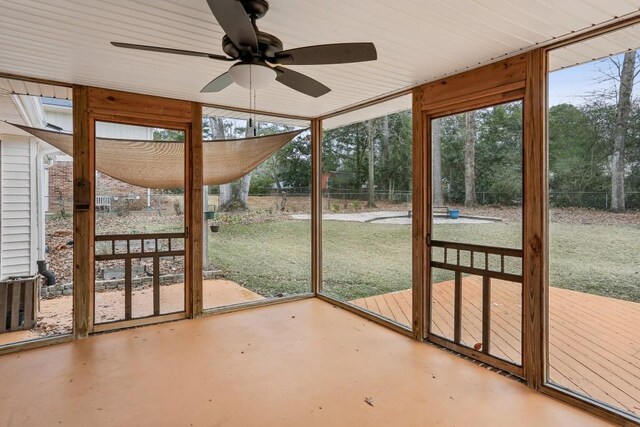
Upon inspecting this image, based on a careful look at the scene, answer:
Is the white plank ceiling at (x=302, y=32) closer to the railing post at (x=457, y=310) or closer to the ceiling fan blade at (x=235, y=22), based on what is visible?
the ceiling fan blade at (x=235, y=22)

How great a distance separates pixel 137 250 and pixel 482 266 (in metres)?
3.53

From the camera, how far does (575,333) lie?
3160 millimetres

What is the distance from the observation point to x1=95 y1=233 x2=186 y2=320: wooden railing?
3.58 metres

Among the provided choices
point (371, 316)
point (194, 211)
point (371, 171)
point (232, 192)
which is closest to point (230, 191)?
point (232, 192)

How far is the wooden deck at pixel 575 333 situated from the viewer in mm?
2461

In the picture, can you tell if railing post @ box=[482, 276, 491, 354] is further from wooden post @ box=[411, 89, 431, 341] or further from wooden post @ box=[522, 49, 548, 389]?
wooden post @ box=[411, 89, 431, 341]

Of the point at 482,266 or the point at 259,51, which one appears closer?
the point at 259,51

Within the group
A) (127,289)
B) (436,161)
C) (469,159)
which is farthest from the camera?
(127,289)

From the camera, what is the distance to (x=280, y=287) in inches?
210

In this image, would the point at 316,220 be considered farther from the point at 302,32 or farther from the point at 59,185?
the point at 59,185

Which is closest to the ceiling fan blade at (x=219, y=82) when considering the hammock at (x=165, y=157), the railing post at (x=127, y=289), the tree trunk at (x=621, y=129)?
the hammock at (x=165, y=157)

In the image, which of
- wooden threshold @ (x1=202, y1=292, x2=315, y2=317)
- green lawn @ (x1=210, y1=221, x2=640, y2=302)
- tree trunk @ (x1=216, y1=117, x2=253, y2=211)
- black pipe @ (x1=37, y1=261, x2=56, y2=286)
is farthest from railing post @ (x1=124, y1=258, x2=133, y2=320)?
black pipe @ (x1=37, y1=261, x2=56, y2=286)

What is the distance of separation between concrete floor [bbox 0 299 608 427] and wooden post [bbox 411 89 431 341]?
0.29m

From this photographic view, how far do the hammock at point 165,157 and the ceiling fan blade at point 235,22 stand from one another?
2042mm
